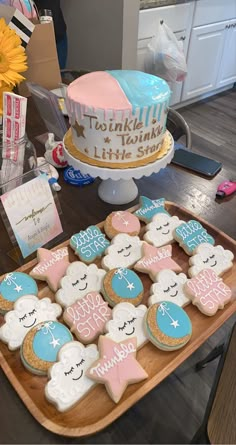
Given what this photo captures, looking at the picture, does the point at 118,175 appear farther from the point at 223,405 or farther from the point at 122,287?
the point at 223,405

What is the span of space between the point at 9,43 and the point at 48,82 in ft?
2.09

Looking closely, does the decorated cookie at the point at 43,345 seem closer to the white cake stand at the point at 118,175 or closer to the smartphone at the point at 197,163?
the white cake stand at the point at 118,175

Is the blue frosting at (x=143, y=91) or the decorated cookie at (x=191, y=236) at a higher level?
the blue frosting at (x=143, y=91)

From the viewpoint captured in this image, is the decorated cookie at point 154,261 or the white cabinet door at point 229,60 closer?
the decorated cookie at point 154,261

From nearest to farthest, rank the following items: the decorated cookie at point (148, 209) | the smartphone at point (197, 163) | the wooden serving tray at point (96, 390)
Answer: the wooden serving tray at point (96, 390)
the decorated cookie at point (148, 209)
the smartphone at point (197, 163)

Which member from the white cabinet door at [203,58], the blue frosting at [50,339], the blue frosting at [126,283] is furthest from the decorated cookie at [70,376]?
the white cabinet door at [203,58]

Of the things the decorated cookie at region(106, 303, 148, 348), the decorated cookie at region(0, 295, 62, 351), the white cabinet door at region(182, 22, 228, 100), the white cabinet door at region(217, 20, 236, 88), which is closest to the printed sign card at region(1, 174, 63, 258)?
the decorated cookie at region(0, 295, 62, 351)

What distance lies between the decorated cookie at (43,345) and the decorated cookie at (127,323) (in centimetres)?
7

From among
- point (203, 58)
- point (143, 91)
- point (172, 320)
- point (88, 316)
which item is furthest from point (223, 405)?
point (203, 58)

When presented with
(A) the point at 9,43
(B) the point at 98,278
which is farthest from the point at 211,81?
(B) the point at 98,278

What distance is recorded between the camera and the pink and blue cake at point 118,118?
0.74 meters

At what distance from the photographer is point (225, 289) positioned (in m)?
0.68

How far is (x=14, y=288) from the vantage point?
0.66m

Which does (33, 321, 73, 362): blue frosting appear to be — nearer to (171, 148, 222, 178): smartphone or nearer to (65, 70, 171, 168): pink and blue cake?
(65, 70, 171, 168): pink and blue cake
